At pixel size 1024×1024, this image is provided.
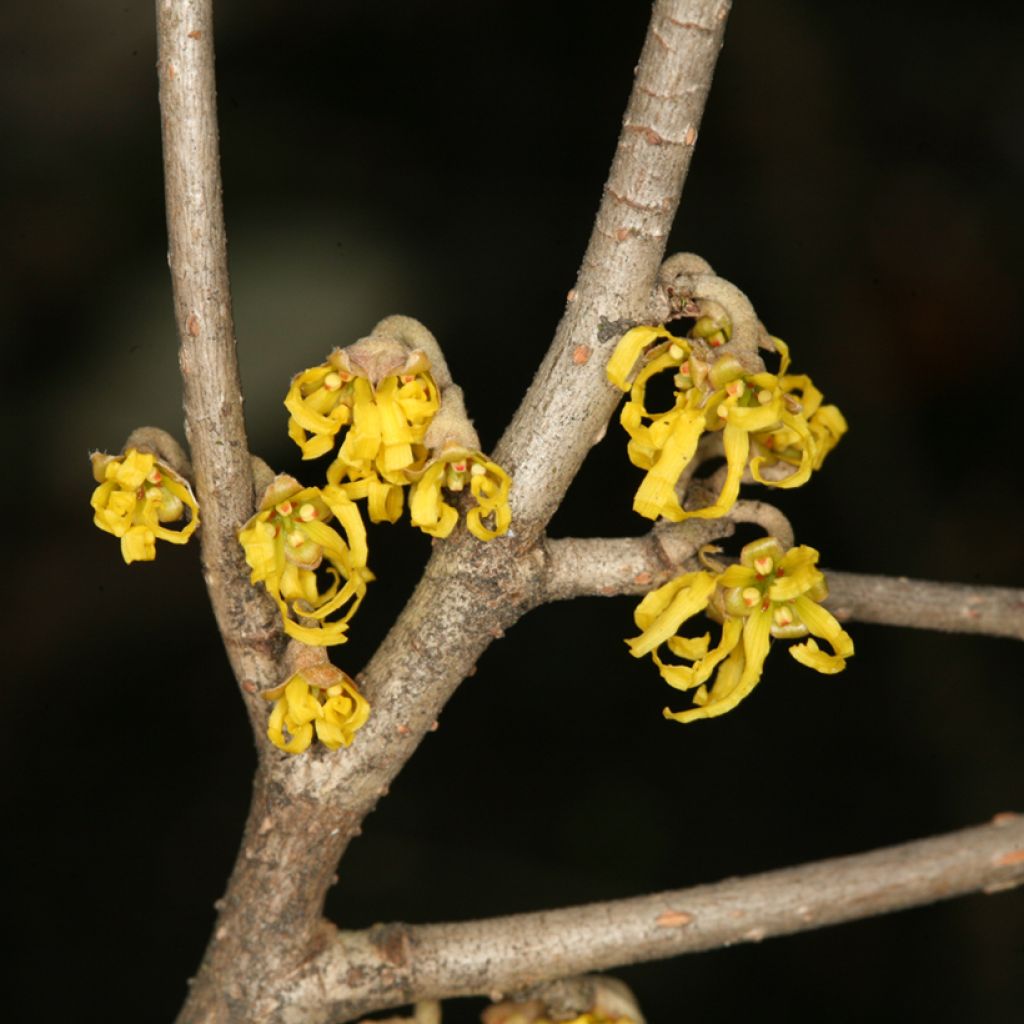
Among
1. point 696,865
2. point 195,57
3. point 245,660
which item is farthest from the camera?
point 696,865

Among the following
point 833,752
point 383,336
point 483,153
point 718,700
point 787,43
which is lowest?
point 718,700

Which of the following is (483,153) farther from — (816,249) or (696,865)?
(696,865)

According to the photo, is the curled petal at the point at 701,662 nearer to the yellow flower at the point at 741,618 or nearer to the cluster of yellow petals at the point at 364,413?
the yellow flower at the point at 741,618

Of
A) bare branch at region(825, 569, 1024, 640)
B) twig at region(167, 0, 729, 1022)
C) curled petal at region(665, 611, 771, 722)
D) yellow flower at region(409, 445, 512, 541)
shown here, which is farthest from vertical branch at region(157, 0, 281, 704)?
bare branch at region(825, 569, 1024, 640)

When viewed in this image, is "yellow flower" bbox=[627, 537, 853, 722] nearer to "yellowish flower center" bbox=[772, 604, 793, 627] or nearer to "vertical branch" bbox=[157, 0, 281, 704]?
"yellowish flower center" bbox=[772, 604, 793, 627]

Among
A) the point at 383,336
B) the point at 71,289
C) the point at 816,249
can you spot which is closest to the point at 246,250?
the point at 71,289

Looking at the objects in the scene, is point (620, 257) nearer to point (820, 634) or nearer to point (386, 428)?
point (386, 428)
